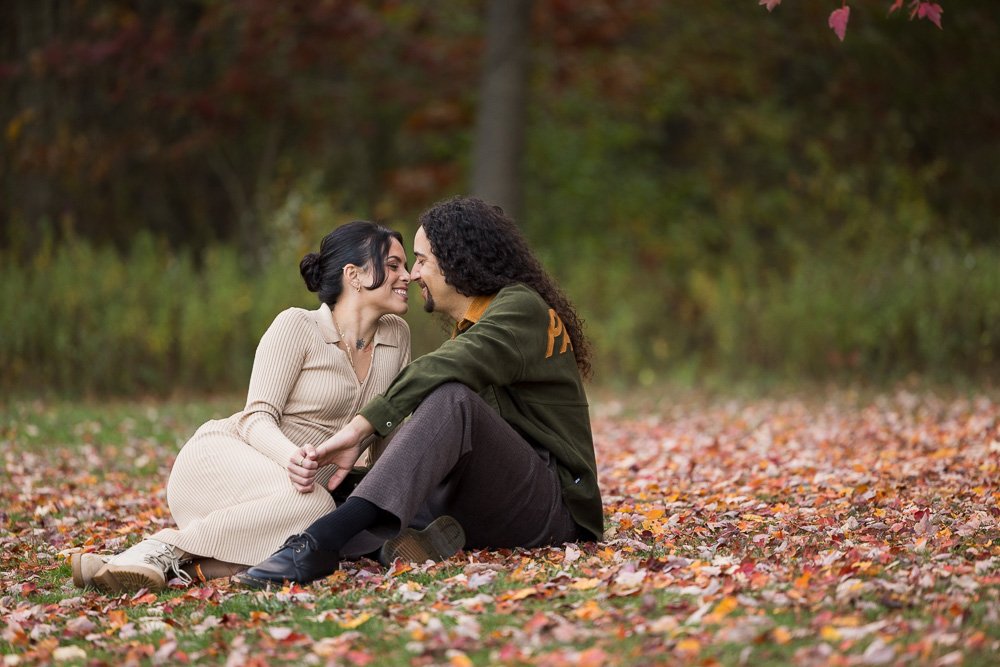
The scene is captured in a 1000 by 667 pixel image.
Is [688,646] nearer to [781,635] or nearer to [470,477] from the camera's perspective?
[781,635]

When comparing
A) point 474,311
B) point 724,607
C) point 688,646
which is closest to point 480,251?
point 474,311

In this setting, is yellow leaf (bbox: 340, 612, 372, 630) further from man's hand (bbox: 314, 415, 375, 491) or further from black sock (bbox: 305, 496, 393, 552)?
man's hand (bbox: 314, 415, 375, 491)

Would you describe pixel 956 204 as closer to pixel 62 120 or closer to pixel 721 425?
pixel 721 425

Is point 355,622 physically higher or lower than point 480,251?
lower

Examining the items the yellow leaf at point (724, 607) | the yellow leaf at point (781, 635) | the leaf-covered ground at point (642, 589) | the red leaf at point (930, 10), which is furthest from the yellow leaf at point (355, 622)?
the red leaf at point (930, 10)

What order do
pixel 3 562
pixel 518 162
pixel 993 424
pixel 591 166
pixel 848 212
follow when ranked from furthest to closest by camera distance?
pixel 591 166 → pixel 848 212 → pixel 518 162 → pixel 993 424 → pixel 3 562

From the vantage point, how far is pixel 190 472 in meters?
4.33

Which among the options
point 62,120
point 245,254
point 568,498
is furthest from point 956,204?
point 568,498

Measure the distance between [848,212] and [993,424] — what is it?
22.8ft

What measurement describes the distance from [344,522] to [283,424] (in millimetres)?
687

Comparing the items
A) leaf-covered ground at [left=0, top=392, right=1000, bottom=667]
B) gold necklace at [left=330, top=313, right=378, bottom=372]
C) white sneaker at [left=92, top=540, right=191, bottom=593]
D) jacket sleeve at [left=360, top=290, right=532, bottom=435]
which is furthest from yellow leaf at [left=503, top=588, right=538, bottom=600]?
gold necklace at [left=330, top=313, right=378, bottom=372]

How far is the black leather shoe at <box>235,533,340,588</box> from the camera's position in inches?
153

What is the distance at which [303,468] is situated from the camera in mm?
4094

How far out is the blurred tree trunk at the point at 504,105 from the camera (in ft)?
42.7
